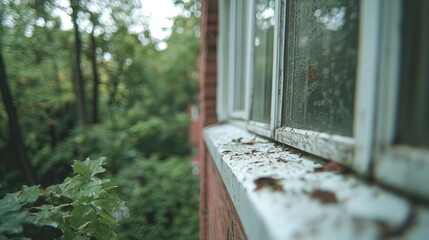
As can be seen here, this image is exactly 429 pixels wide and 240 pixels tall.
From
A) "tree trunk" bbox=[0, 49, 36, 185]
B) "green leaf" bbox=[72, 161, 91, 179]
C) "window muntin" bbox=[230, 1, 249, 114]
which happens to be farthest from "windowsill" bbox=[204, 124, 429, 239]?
"tree trunk" bbox=[0, 49, 36, 185]

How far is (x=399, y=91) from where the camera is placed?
0.48 metres

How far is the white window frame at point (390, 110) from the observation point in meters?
0.45

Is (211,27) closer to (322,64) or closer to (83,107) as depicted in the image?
(322,64)

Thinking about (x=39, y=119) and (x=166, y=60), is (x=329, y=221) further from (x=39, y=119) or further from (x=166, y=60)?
(x=166, y=60)

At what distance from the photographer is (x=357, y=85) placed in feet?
1.85

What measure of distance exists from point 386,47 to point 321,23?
1.16ft

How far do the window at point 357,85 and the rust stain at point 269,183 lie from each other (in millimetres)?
149

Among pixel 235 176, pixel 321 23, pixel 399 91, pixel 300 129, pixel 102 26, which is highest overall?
pixel 102 26

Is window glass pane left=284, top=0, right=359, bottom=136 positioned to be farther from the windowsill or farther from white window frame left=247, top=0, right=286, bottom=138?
the windowsill

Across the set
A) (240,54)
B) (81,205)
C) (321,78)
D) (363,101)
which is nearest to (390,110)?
(363,101)

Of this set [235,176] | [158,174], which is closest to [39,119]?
[158,174]

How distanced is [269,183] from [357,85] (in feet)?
0.93

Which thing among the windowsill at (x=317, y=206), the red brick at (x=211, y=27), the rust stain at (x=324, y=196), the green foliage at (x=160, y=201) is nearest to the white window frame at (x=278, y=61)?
the windowsill at (x=317, y=206)

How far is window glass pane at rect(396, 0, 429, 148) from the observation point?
0.44 m
